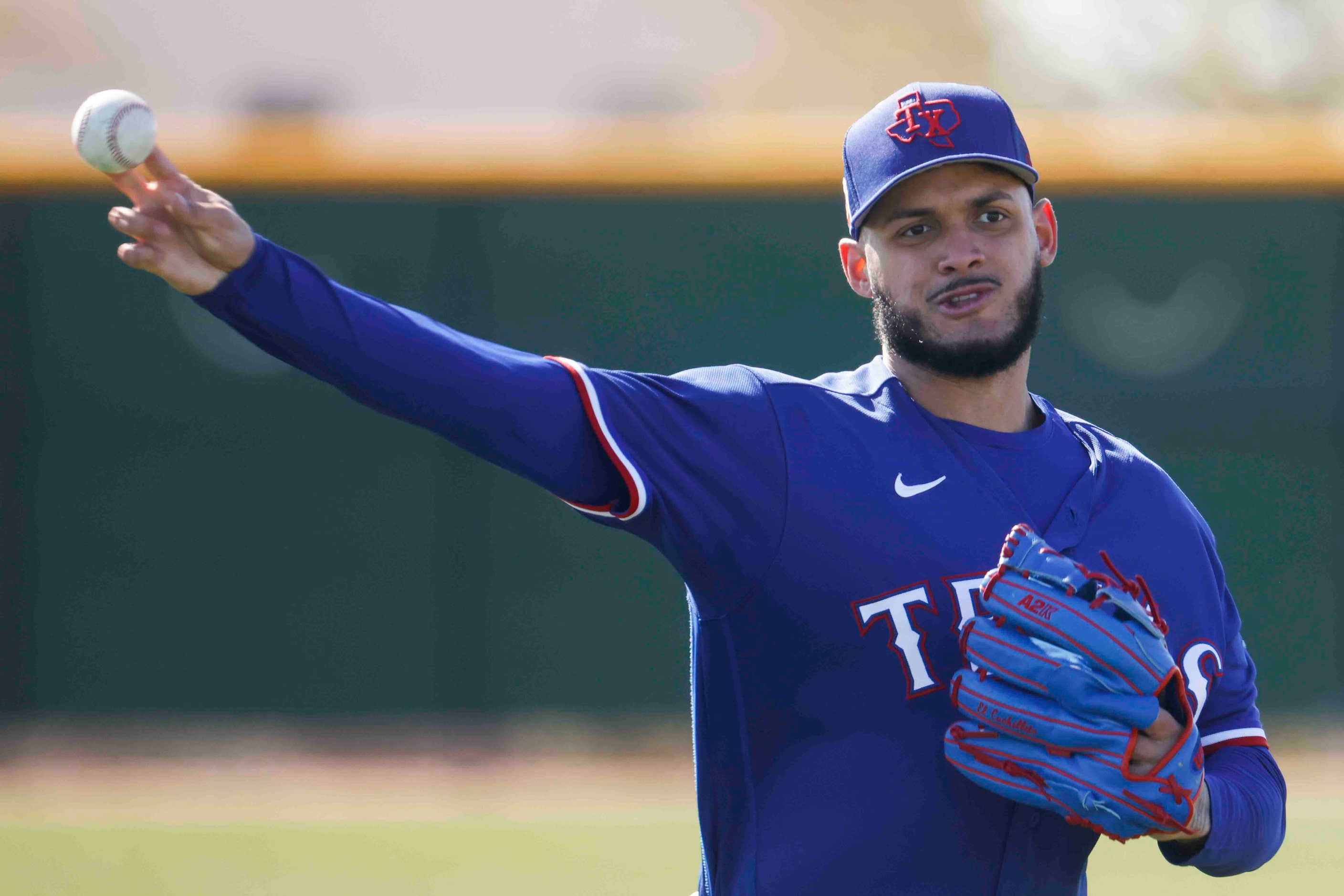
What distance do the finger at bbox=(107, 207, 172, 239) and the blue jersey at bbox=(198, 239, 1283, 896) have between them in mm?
237

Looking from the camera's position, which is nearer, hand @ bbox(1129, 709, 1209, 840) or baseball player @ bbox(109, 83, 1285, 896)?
baseball player @ bbox(109, 83, 1285, 896)

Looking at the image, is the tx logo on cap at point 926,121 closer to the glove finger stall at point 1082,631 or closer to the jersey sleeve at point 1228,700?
the glove finger stall at point 1082,631

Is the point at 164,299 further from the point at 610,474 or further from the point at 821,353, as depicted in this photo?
the point at 610,474

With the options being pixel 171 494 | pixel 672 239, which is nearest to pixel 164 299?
pixel 171 494

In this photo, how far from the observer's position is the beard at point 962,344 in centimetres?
194

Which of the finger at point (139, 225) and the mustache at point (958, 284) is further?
the mustache at point (958, 284)

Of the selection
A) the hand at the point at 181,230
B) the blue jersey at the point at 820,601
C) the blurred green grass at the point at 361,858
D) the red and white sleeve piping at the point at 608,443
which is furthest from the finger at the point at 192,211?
the blurred green grass at the point at 361,858

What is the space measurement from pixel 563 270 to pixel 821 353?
1.39 meters

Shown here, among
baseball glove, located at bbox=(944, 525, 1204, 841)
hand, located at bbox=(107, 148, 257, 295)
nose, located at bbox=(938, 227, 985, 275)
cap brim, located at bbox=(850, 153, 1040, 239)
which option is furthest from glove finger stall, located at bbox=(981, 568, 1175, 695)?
hand, located at bbox=(107, 148, 257, 295)

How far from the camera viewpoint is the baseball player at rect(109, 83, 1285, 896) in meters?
1.57

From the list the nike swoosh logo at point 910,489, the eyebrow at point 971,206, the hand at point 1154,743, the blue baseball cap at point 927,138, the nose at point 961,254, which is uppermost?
the blue baseball cap at point 927,138

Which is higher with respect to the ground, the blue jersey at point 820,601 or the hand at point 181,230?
the hand at point 181,230

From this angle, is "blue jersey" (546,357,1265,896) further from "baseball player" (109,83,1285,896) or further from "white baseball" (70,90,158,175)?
"white baseball" (70,90,158,175)

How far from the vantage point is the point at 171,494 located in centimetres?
680
